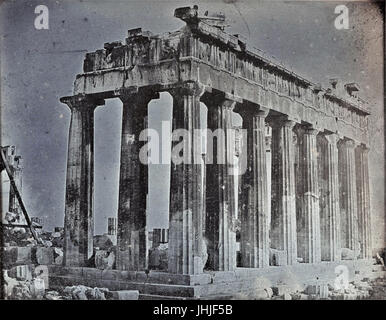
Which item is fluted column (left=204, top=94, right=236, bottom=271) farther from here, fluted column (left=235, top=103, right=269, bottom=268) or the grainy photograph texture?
fluted column (left=235, top=103, right=269, bottom=268)

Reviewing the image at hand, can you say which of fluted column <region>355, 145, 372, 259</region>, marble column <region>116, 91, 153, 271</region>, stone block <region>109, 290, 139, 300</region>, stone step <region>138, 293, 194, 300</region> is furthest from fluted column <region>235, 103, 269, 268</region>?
stone block <region>109, 290, 139, 300</region>

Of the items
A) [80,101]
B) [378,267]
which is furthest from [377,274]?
[80,101]

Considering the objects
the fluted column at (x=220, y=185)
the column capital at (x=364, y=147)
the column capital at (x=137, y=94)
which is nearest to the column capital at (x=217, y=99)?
the fluted column at (x=220, y=185)

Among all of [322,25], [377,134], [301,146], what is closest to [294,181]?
[301,146]

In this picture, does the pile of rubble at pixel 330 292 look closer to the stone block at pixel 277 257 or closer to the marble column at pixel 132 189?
the stone block at pixel 277 257

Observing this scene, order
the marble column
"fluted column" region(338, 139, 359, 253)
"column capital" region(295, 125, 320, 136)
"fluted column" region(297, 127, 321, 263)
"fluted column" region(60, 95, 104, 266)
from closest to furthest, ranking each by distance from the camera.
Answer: the marble column, "fluted column" region(60, 95, 104, 266), "fluted column" region(297, 127, 321, 263), "fluted column" region(338, 139, 359, 253), "column capital" region(295, 125, 320, 136)

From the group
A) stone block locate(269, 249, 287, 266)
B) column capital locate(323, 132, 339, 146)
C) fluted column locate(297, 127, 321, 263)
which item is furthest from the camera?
column capital locate(323, 132, 339, 146)

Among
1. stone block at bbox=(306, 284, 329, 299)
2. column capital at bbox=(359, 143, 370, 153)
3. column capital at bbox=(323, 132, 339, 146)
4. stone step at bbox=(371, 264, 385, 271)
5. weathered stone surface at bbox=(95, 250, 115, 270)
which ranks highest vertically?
column capital at bbox=(323, 132, 339, 146)

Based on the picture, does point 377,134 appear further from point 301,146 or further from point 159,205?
point 159,205
